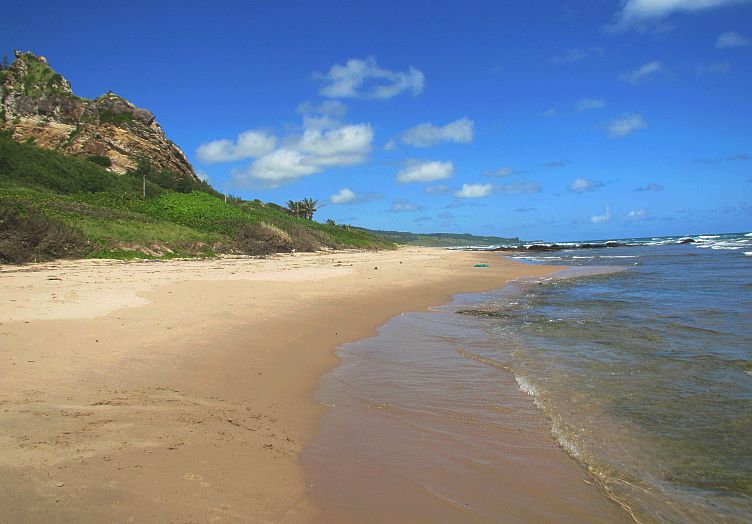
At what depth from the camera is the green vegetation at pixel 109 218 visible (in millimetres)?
16656

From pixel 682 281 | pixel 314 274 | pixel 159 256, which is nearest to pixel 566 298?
pixel 682 281

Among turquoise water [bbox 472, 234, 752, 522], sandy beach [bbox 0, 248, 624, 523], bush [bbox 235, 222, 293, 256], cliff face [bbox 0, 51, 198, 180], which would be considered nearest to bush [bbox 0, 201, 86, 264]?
sandy beach [bbox 0, 248, 624, 523]

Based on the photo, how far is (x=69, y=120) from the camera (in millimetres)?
44312

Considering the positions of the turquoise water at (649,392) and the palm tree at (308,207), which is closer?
the turquoise water at (649,392)

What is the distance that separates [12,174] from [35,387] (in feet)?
107

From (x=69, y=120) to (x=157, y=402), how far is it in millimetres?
51058

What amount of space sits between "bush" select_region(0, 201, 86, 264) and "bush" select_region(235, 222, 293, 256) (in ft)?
34.4

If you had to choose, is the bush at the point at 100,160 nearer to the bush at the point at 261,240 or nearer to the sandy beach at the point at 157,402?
the bush at the point at 261,240

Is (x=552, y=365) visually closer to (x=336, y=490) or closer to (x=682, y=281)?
(x=336, y=490)

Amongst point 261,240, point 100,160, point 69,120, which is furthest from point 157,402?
point 69,120

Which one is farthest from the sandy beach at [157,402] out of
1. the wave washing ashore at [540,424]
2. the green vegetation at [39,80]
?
the green vegetation at [39,80]

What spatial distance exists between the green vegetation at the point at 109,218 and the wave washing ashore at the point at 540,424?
1457cm

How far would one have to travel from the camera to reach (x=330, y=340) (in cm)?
791

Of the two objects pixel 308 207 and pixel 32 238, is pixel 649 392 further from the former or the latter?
pixel 308 207
